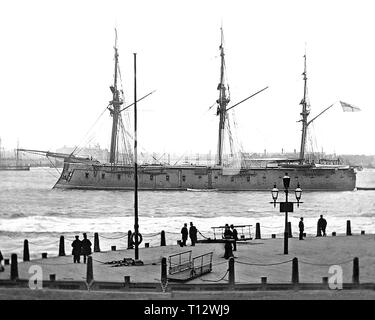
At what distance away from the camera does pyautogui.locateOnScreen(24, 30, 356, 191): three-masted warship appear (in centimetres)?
7012

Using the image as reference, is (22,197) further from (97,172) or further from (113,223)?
(113,223)

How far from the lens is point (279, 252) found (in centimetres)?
2033

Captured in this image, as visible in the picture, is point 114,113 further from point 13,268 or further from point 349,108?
point 13,268

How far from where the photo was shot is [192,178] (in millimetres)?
74812

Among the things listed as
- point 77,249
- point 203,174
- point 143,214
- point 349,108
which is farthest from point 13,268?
point 203,174

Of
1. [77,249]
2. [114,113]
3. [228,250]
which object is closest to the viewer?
[77,249]

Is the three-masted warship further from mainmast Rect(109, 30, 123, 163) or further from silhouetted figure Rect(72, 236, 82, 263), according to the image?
silhouetted figure Rect(72, 236, 82, 263)

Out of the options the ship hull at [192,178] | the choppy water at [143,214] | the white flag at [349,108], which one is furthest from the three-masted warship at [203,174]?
the white flag at [349,108]

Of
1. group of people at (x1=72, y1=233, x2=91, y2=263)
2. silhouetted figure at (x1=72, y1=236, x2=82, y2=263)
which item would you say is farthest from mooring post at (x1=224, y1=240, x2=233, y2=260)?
silhouetted figure at (x1=72, y1=236, x2=82, y2=263)

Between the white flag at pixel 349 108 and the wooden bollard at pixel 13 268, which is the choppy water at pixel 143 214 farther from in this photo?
the wooden bollard at pixel 13 268

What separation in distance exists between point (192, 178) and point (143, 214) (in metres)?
29.4

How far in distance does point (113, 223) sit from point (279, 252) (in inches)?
854
